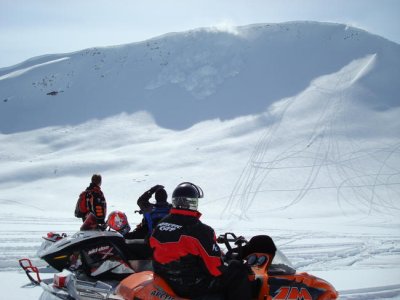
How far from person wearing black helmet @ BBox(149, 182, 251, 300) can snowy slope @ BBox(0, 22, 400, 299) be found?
266 cm

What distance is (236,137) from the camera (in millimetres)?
32312

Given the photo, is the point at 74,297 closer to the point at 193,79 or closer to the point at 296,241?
the point at 296,241

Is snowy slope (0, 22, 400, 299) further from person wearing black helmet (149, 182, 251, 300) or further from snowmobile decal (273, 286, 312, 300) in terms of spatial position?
person wearing black helmet (149, 182, 251, 300)

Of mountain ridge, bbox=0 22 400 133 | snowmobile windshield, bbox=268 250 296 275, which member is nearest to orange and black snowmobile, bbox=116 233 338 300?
snowmobile windshield, bbox=268 250 296 275

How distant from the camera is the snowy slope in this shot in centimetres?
1273

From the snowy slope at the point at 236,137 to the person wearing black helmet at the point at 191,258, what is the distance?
2658 millimetres

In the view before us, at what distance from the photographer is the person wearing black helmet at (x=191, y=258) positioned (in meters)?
3.64

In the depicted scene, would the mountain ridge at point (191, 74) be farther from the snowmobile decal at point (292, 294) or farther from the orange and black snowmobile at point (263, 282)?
the snowmobile decal at point (292, 294)

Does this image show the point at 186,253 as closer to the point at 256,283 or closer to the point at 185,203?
the point at 185,203

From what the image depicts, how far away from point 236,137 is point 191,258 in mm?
28799

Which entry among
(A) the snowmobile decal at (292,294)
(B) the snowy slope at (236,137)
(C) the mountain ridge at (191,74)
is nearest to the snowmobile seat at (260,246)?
(A) the snowmobile decal at (292,294)

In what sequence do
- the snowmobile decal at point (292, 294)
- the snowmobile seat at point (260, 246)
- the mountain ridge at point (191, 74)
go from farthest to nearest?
the mountain ridge at point (191, 74) < the snowmobile seat at point (260, 246) < the snowmobile decal at point (292, 294)

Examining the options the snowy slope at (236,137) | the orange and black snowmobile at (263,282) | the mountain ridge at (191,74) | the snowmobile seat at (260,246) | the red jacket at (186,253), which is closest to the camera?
the red jacket at (186,253)

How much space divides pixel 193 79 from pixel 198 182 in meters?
24.7
